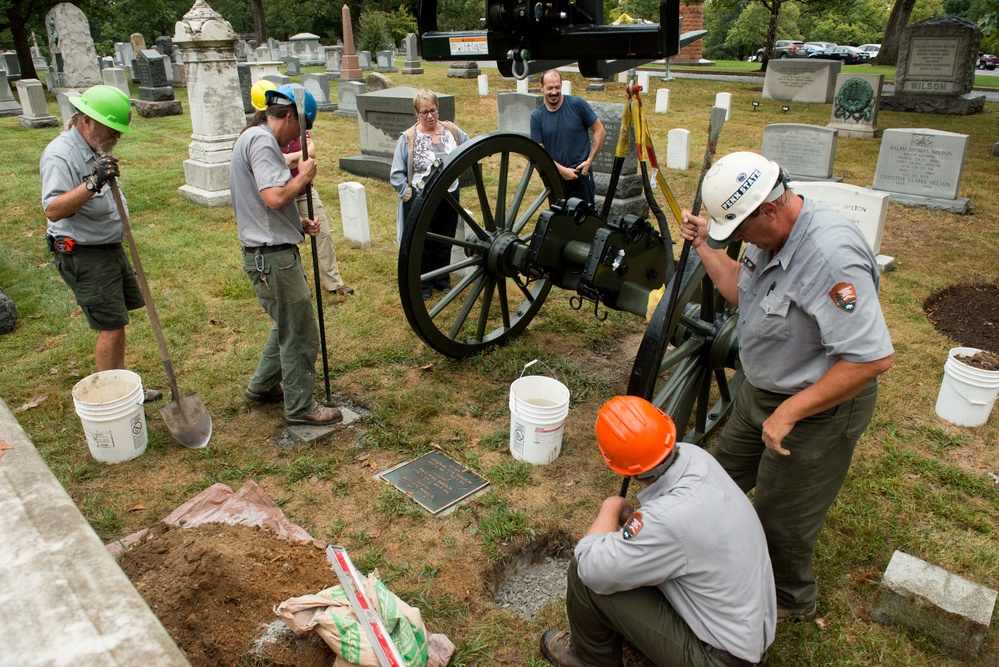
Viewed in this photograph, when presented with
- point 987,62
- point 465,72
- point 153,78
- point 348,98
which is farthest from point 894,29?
point 153,78

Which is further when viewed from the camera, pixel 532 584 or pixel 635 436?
pixel 532 584

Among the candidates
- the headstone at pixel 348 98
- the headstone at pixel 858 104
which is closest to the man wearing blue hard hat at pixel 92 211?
the headstone at pixel 348 98

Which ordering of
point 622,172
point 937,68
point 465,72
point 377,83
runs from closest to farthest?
1. point 622,172
2. point 377,83
3. point 937,68
4. point 465,72

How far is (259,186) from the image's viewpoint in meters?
3.52

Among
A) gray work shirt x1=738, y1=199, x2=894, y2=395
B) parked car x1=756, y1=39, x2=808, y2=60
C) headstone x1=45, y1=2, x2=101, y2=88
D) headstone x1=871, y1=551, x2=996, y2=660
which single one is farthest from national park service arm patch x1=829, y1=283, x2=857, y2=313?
parked car x1=756, y1=39, x2=808, y2=60

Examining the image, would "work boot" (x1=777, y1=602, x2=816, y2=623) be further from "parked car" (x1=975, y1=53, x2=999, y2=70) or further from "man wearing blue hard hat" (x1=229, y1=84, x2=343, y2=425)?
"parked car" (x1=975, y1=53, x2=999, y2=70)

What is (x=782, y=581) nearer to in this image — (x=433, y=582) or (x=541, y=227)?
(x=433, y=582)

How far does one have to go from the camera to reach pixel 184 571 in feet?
9.00

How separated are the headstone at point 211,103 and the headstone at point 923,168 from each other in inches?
309

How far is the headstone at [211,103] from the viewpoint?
8203mm

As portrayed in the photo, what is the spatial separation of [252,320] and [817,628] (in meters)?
4.39

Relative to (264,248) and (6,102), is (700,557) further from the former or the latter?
(6,102)

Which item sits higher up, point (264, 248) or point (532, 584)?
point (264, 248)

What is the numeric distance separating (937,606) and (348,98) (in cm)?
1404
